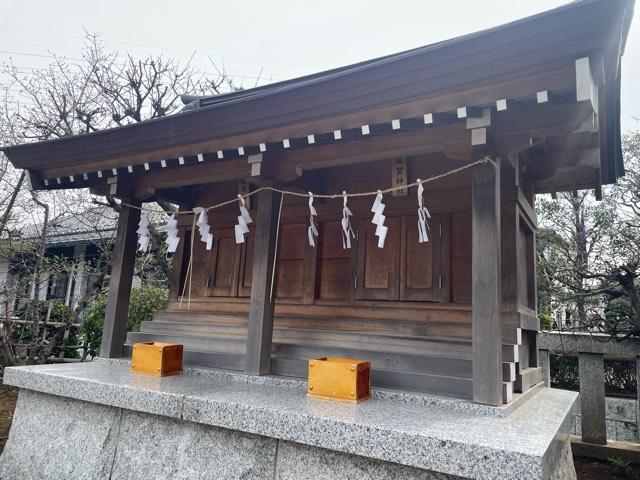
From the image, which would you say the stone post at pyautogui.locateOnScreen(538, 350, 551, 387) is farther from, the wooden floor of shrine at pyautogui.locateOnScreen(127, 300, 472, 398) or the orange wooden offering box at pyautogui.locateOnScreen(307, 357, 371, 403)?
the orange wooden offering box at pyautogui.locateOnScreen(307, 357, 371, 403)

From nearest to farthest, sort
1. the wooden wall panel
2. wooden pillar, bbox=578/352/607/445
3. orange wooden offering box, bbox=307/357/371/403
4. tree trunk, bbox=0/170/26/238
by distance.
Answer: orange wooden offering box, bbox=307/357/371/403, the wooden wall panel, wooden pillar, bbox=578/352/607/445, tree trunk, bbox=0/170/26/238

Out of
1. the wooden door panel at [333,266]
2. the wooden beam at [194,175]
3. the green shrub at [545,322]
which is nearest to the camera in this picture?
the wooden beam at [194,175]

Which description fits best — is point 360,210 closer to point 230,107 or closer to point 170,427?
point 230,107

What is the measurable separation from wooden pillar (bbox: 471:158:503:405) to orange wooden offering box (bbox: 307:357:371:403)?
2.79 feet

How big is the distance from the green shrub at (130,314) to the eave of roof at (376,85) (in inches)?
168

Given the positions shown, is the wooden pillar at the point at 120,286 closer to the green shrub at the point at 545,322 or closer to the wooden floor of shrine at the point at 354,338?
the wooden floor of shrine at the point at 354,338

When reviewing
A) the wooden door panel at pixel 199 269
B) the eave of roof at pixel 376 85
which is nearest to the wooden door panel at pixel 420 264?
the eave of roof at pixel 376 85

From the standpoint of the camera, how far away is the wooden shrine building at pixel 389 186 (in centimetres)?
299

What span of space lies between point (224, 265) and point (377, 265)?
213 centimetres

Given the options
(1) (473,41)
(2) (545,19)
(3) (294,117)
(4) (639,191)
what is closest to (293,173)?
(3) (294,117)

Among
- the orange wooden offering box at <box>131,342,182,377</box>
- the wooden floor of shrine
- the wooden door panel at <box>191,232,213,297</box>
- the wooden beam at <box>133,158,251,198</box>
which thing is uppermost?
the wooden beam at <box>133,158,251,198</box>

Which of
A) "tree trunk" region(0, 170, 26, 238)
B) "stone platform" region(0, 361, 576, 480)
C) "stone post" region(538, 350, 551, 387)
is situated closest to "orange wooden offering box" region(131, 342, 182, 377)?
"stone platform" region(0, 361, 576, 480)

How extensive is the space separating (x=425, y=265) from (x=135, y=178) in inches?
143

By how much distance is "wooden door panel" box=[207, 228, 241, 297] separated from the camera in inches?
218
